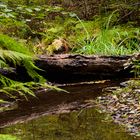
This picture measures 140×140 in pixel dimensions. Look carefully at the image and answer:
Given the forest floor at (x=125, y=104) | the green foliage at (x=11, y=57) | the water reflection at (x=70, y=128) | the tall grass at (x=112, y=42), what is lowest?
the forest floor at (x=125, y=104)

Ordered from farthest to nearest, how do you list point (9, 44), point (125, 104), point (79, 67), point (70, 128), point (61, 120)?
point (79, 67), point (125, 104), point (61, 120), point (70, 128), point (9, 44)

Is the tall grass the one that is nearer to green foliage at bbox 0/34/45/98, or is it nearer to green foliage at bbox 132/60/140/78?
green foliage at bbox 132/60/140/78

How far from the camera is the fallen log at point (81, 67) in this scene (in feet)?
20.2

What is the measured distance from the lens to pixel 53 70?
20.5 feet

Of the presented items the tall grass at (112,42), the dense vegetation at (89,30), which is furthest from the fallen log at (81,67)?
the tall grass at (112,42)

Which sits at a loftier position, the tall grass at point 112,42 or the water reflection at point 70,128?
the tall grass at point 112,42

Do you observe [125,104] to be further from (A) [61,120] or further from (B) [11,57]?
(B) [11,57]

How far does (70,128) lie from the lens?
3715mm

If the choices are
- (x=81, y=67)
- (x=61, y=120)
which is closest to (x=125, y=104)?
(x=61, y=120)

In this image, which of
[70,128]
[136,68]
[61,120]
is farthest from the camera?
[136,68]

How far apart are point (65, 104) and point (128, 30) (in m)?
5.17

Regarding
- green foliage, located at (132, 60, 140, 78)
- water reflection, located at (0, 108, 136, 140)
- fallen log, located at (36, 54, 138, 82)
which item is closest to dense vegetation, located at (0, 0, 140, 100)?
fallen log, located at (36, 54, 138, 82)

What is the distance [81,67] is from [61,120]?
225 cm

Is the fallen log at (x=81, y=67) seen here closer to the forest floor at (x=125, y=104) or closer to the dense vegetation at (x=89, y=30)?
the forest floor at (x=125, y=104)
